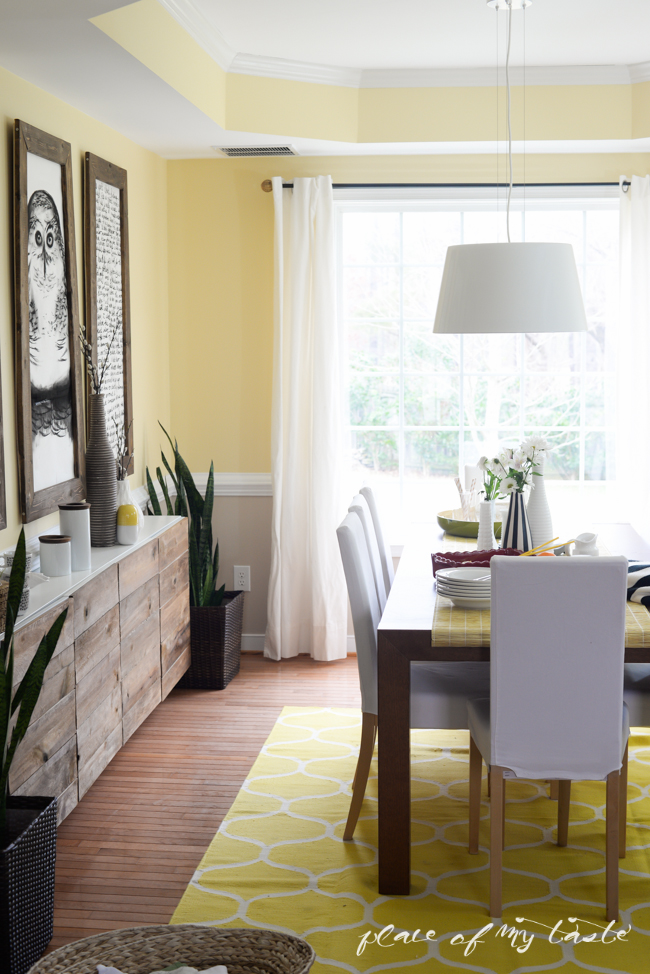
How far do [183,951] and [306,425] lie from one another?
114 inches

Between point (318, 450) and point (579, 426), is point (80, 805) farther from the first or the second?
point (579, 426)

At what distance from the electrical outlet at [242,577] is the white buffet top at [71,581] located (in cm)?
105

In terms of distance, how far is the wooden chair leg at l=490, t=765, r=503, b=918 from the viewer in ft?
7.51

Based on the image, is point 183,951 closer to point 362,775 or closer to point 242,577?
point 362,775

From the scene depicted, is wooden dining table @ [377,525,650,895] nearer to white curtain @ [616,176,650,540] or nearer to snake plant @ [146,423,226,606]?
snake plant @ [146,423,226,606]

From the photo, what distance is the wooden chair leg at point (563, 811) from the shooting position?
2.58 m

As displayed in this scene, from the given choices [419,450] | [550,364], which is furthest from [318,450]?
[550,364]

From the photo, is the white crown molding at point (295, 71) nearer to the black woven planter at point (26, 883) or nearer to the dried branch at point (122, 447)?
the dried branch at point (122, 447)

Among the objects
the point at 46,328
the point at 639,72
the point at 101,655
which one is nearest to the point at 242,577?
the point at 101,655

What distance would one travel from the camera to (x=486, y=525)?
3205 millimetres

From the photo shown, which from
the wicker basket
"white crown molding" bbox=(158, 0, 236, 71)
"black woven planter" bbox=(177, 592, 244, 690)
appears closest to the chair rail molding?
"black woven planter" bbox=(177, 592, 244, 690)

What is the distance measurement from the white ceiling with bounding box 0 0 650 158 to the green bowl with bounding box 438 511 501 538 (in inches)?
71.4

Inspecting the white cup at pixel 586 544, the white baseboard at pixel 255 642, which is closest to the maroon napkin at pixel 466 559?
the white cup at pixel 586 544

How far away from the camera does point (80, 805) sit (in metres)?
2.98
